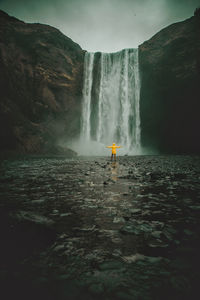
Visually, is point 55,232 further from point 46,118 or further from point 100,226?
point 46,118

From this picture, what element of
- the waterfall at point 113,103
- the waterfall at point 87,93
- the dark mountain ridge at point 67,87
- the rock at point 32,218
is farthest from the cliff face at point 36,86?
the rock at point 32,218

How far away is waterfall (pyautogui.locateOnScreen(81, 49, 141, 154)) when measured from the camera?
32812 mm

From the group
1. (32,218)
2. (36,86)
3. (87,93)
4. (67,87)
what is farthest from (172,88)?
(32,218)

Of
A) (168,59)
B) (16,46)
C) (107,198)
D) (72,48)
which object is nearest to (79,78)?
(72,48)

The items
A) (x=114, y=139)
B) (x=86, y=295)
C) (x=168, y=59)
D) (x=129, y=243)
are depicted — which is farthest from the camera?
(x=114, y=139)

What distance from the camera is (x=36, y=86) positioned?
91.2 ft

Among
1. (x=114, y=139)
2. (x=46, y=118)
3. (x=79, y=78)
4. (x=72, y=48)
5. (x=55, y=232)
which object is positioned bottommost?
(x=55, y=232)

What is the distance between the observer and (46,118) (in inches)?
1133

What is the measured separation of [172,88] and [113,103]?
37.1ft

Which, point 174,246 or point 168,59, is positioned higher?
point 168,59

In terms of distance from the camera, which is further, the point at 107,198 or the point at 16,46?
the point at 16,46

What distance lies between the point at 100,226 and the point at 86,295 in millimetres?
1069

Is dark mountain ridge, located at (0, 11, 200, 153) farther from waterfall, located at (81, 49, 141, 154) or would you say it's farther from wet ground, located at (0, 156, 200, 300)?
wet ground, located at (0, 156, 200, 300)

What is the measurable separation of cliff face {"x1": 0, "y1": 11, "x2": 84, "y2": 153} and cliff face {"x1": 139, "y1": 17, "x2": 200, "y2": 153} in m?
14.2
